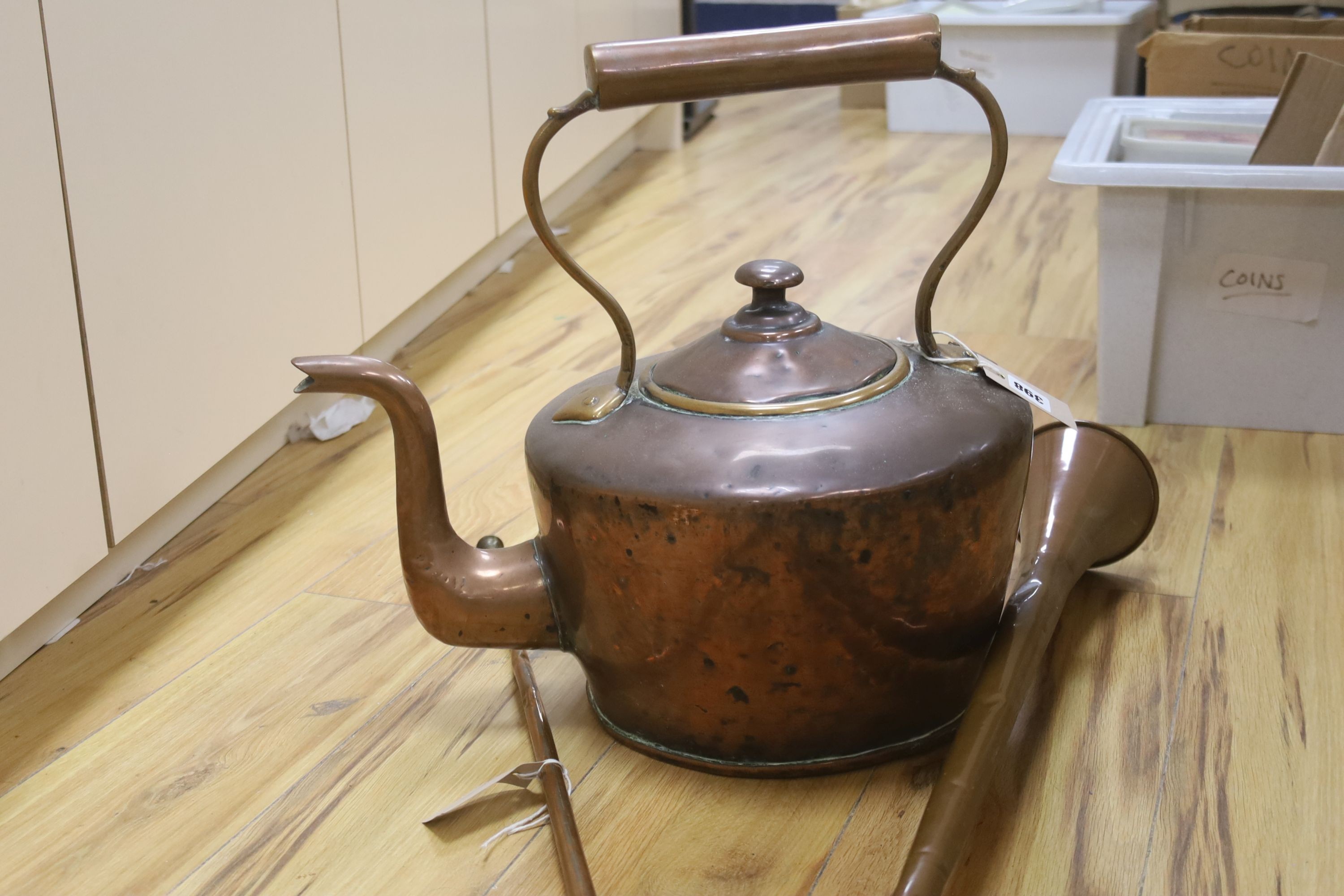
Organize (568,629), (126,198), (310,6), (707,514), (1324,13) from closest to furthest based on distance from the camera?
1. (707,514)
2. (568,629)
3. (126,198)
4. (310,6)
5. (1324,13)

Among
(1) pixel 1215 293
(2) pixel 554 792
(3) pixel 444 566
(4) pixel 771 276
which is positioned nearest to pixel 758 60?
(4) pixel 771 276

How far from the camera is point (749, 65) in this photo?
2.65 ft

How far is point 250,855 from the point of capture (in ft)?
2.76

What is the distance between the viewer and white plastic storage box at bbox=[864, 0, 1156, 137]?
120 inches

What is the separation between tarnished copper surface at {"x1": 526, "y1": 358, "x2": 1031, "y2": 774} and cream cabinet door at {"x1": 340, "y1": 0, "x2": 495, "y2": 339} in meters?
0.90

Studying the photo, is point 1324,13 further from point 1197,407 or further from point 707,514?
point 707,514

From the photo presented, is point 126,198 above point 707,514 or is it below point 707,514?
above

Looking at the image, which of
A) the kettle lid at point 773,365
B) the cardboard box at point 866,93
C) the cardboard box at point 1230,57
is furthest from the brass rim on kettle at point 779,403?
the cardboard box at point 866,93

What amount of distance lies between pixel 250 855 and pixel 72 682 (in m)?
0.33

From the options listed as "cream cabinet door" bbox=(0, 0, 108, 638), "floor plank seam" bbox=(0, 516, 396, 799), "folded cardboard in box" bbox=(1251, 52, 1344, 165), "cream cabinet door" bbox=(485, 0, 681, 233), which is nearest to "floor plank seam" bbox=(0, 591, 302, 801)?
"floor plank seam" bbox=(0, 516, 396, 799)

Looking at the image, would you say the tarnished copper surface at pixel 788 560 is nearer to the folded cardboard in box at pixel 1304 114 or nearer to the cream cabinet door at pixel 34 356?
the cream cabinet door at pixel 34 356

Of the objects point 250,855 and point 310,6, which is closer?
point 250,855

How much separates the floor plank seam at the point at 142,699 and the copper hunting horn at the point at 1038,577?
0.64 metres

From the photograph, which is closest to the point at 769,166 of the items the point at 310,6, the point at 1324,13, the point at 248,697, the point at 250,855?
the point at 1324,13
